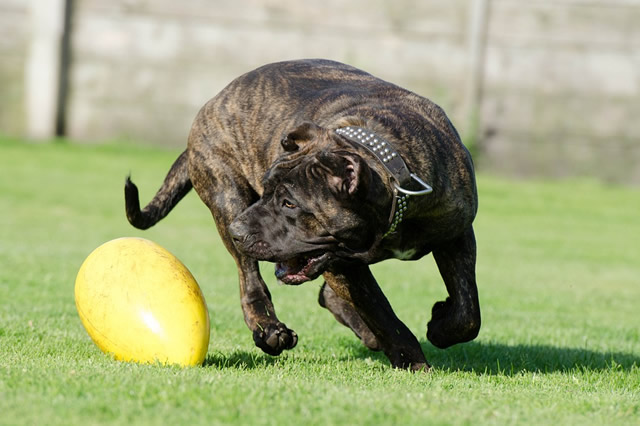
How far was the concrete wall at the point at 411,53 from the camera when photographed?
17391 mm

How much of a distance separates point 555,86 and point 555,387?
45.2 feet

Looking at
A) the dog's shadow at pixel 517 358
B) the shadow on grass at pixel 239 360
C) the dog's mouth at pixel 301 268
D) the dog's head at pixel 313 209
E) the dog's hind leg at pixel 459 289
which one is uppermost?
the dog's head at pixel 313 209

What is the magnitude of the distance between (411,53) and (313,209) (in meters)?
13.5

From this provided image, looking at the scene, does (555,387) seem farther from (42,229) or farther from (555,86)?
(555,86)

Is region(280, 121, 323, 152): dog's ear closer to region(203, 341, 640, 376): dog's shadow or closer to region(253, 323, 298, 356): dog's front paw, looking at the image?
region(253, 323, 298, 356): dog's front paw

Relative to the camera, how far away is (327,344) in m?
5.92

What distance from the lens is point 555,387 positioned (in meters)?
4.43

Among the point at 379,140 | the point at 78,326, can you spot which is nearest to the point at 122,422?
the point at 379,140

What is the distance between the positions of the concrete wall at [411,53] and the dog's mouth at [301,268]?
13.0 metres

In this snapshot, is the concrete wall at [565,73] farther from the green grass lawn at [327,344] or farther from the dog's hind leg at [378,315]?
the dog's hind leg at [378,315]

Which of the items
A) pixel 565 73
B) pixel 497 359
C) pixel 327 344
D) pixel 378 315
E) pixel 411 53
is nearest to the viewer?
pixel 378 315

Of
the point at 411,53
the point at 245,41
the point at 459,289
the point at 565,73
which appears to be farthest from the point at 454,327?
the point at 565,73

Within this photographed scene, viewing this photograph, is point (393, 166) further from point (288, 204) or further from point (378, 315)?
point (378, 315)

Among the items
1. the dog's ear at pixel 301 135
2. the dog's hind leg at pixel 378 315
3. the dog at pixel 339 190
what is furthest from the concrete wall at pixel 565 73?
the dog's ear at pixel 301 135
